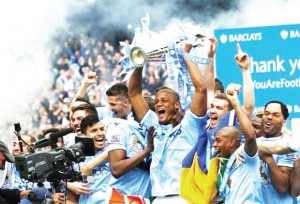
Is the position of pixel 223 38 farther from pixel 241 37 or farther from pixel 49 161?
pixel 49 161

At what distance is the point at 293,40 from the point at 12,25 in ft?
20.9

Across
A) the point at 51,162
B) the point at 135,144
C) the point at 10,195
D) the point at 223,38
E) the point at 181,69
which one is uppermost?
the point at 223,38

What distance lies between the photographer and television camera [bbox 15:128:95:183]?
8195 mm

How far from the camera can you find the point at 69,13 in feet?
58.9

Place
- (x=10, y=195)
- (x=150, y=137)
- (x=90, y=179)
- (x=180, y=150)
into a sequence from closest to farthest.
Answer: (x=180, y=150), (x=150, y=137), (x=10, y=195), (x=90, y=179)

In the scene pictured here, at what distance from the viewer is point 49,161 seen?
8.30m

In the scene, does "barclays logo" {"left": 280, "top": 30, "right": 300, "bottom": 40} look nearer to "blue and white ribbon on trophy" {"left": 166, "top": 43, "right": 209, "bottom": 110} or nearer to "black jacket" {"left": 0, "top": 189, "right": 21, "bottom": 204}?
Result: "blue and white ribbon on trophy" {"left": 166, "top": 43, "right": 209, "bottom": 110}

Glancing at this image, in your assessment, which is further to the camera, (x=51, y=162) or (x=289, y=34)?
(x=289, y=34)

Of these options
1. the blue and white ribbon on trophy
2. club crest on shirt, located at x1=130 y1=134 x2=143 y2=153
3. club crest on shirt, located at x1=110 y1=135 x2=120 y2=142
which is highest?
the blue and white ribbon on trophy

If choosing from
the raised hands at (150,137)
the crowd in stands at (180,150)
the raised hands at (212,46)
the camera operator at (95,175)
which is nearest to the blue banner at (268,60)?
the crowd in stands at (180,150)

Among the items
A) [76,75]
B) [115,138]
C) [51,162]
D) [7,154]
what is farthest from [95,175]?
[76,75]

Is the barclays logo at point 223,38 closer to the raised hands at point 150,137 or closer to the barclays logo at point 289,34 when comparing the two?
the barclays logo at point 289,34

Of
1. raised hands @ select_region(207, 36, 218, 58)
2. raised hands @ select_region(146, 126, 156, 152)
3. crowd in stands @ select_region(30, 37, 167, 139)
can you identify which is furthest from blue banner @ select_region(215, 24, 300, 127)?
crowd in stands @ select_region(30, 37, 167, 139)

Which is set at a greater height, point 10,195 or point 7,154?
point 7,154
